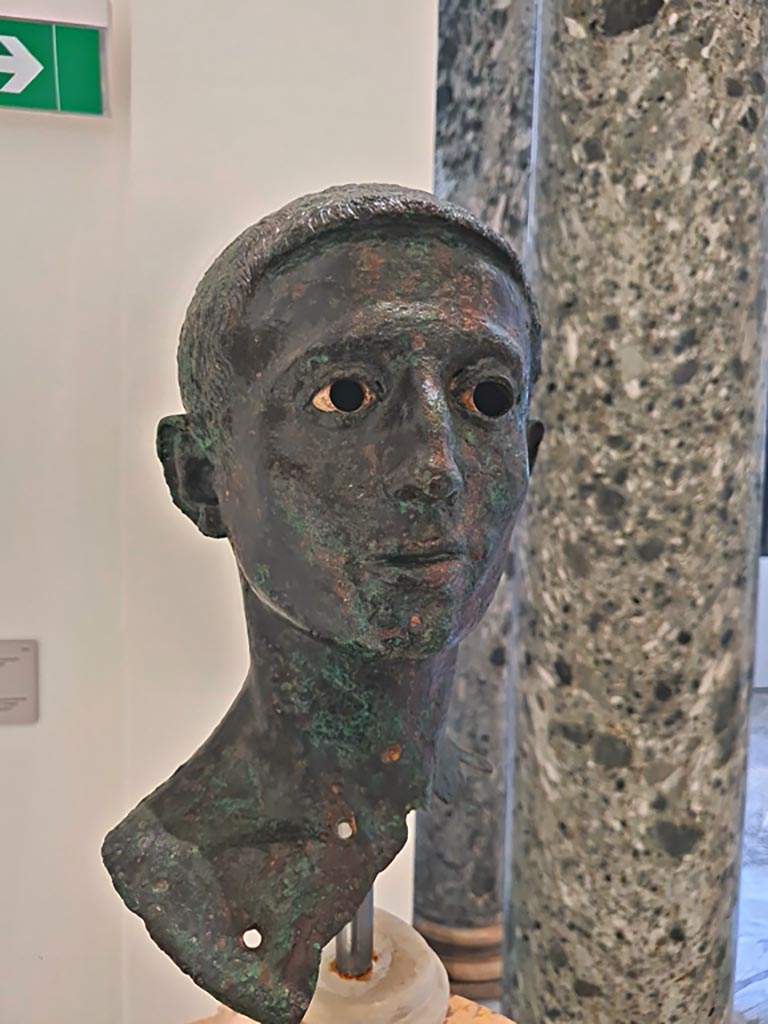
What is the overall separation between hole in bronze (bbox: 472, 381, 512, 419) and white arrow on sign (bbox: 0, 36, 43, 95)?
3.30 ft

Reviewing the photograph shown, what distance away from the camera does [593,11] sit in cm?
127

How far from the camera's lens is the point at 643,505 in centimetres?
130

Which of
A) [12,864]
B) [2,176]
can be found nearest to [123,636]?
[12,864]

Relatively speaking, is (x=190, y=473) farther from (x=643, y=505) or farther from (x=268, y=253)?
(x=643, y=505)

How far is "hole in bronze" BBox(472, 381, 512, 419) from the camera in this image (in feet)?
3.31

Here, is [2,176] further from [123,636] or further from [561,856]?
[561,856]

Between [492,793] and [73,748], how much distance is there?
783 mm

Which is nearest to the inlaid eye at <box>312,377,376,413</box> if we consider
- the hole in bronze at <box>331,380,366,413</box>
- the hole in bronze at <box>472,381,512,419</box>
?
the hole in bronze at <box>331,380,366,413</box>

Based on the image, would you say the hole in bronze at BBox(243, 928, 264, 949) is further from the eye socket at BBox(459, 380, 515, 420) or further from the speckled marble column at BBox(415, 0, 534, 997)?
the speckled marble column at BBox(415, 0, 534, 997)

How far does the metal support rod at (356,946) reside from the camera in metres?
1.22

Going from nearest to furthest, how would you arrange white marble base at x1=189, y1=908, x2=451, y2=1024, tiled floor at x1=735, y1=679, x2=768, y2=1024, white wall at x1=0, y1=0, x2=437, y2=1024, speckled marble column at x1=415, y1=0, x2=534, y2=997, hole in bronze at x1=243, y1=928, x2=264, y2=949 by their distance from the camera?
hole in bronze at x1=243, y1=928, x2=264, y2=949
white marble base at x1=189, y1=908, x2=451, y2=1024
white wall at x1=0, y1=0, x2=437, y2=1024
speckled marble column at x1=415, y1=0, x2=534, y2=997
tiled floor at x1=735, y1=679, x2=768, y2=1024

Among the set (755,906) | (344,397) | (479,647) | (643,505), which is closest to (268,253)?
(344,397)

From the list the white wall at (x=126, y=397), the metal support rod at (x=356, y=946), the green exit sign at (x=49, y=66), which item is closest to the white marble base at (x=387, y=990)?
the metal support rod at (x=356, y=946)

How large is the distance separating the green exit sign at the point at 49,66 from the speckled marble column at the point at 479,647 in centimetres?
63
